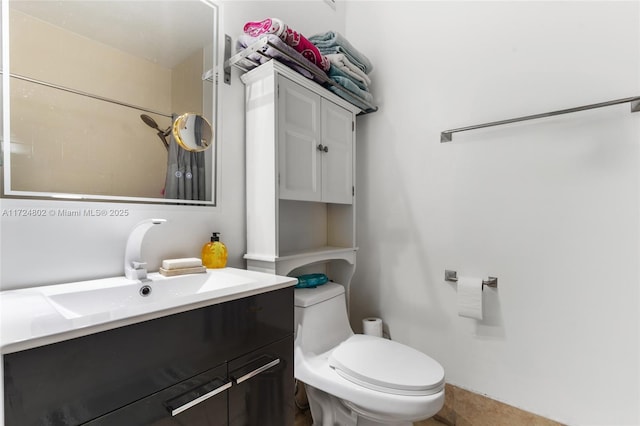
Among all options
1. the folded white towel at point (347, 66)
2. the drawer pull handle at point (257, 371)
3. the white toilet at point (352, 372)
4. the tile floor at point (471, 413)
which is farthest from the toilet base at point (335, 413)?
the folded white towel at point (347, 66)

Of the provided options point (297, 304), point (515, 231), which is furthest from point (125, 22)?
point (515, 231)

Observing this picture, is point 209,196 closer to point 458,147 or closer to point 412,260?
point 412,260

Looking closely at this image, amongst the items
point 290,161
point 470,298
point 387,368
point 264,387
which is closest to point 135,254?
point 264,387

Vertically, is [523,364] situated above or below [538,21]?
below

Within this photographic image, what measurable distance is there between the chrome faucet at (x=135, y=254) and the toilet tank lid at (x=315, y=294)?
62 centimetres

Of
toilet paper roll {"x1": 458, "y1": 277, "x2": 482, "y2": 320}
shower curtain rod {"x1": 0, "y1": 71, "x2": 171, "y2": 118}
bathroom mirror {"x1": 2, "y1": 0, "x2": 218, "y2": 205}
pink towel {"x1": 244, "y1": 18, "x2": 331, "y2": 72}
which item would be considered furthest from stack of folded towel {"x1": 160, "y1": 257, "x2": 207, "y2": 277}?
toilet paper roll {"x1": 458, "y1": 277, "x2": 482, "y2": 320}

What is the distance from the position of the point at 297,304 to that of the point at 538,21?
1.67 metres

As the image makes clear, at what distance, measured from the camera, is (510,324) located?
1.44 metres

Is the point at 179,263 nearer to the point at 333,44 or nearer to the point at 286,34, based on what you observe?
the point at 286,34

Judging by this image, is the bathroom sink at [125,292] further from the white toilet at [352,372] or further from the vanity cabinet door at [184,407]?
the white toilet at [352,372]

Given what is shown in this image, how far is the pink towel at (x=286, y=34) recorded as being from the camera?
1.21m

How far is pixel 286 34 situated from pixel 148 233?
934 mm

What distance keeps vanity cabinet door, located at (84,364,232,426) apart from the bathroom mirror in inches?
25.5

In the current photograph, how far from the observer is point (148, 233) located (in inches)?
42.9
